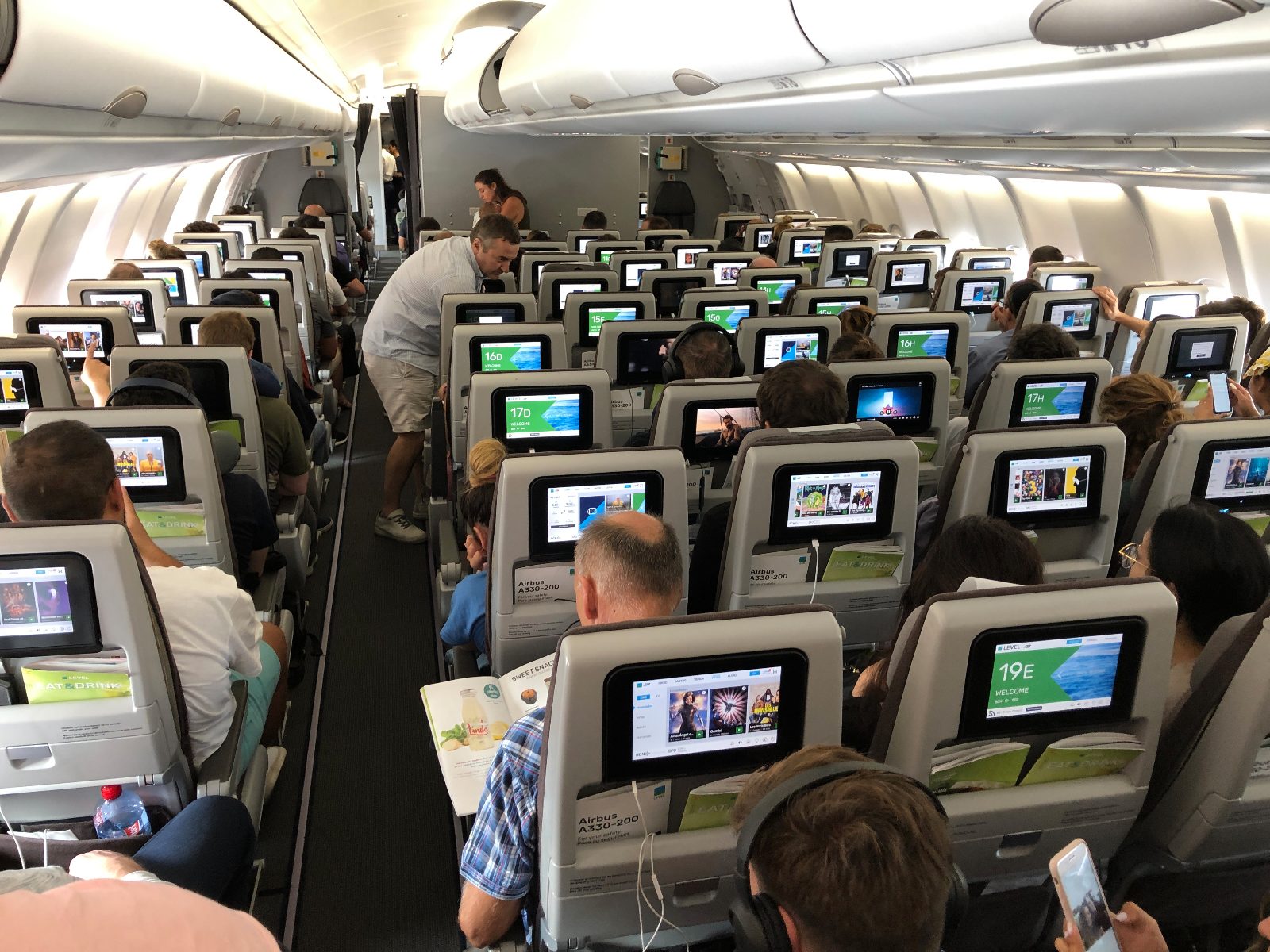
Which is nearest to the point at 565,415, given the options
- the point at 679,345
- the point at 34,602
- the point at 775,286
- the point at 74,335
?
the point at 679,345

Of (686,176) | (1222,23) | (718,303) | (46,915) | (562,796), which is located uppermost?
(686,176)

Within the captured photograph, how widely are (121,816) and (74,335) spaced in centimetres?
455

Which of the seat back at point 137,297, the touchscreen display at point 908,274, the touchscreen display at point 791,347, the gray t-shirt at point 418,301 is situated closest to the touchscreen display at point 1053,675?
the touchscreen display at point 791,347

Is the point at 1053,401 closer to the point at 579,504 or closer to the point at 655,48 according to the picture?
the point at 655,48

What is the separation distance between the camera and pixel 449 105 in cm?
1572

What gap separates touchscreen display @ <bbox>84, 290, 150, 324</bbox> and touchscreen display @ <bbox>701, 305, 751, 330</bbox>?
168 inches

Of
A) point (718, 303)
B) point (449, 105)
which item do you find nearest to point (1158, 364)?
point (718, 303)

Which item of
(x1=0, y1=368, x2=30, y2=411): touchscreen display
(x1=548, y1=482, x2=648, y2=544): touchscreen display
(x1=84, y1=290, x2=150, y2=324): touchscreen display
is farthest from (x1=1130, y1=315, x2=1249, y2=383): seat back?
(x1=84, y1=290, x2=150, y2=324): touchscreen display

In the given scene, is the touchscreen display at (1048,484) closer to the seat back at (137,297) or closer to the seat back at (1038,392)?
the seat back at (1038,392)

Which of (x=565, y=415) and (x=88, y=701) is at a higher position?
(x=565, y=415)

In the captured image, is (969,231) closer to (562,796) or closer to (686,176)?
(686,176)

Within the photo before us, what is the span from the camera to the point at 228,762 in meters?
2.93

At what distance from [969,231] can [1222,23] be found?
47.9ft

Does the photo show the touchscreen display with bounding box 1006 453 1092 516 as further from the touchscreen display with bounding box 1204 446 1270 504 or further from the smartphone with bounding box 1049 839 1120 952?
the smartphone with bounding box 1049 839 1120 952
